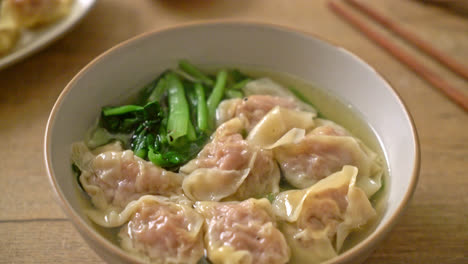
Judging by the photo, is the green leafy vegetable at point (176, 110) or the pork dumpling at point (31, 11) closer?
the green leafy vegetable at point (176, 110)

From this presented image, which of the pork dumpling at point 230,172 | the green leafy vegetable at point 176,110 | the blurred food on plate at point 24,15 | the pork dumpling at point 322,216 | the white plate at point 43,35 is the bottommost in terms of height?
the pork dumpling at point 322,216

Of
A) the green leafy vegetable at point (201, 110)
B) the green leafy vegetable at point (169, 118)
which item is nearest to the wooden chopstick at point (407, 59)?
the green leafy vegetable at point (169, 118)

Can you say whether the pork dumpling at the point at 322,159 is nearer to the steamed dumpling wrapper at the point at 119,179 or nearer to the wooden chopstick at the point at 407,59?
the steamed dumpling wrapper at the point at 119,179

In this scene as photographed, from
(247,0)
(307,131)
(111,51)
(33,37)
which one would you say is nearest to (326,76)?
(307,131)

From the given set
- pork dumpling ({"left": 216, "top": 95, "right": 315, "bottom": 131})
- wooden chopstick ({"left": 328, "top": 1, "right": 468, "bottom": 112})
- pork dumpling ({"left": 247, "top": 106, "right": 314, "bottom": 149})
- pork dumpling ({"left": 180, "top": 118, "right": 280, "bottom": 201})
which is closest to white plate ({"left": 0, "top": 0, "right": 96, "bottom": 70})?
pork dumpling ({"left": 216, "top": 95, "right": 315, "bottom": 131})

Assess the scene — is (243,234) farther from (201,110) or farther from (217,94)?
(217,94)

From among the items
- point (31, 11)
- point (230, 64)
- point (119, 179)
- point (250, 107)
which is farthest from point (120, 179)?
point (31, 11)

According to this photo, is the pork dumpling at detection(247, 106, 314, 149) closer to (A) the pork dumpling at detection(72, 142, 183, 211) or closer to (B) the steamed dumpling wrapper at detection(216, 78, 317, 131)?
(B) the steamed dumpling wrapper at detection(216, 78, 317, 131)
